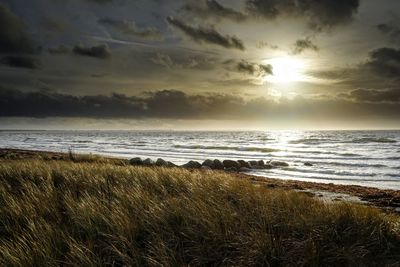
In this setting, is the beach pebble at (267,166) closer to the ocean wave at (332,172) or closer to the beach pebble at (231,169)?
the ocean wave at (332,172)

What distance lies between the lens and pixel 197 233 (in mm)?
5980

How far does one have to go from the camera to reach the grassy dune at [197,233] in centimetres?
516

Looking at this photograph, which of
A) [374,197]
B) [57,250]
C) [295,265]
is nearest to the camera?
[295,265]

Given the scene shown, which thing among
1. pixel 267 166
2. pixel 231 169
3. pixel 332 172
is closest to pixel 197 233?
pixel 332 172

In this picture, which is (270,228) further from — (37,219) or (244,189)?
(37,219)

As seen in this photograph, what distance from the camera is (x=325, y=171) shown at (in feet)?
88.6

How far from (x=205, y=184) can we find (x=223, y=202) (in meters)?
2.17

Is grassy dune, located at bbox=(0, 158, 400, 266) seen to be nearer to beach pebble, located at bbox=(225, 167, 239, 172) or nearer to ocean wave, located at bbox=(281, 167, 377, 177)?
ocean wave, located at bbox=(281, 167, 377, 177)

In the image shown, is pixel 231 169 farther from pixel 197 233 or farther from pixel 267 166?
pixel 197 233

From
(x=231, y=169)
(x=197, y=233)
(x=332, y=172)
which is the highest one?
(x=197, y=233)

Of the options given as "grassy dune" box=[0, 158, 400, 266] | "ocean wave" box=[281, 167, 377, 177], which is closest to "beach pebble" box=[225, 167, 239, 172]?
"ocean wave" box=[281, 167, 377, 177]

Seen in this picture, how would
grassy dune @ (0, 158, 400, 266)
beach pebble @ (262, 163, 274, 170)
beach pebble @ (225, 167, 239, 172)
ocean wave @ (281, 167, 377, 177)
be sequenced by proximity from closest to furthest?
grassy dune @ (0, 158, 400, 266) < ocean wave @ (281, 167, 377, 177) < beach pebble @ (225, 167, 239, 172) < beach pebble @ (262, 163, 274, 170)

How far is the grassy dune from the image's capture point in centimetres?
516

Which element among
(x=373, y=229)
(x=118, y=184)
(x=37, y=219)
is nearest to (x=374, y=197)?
(x=373, y=229)
